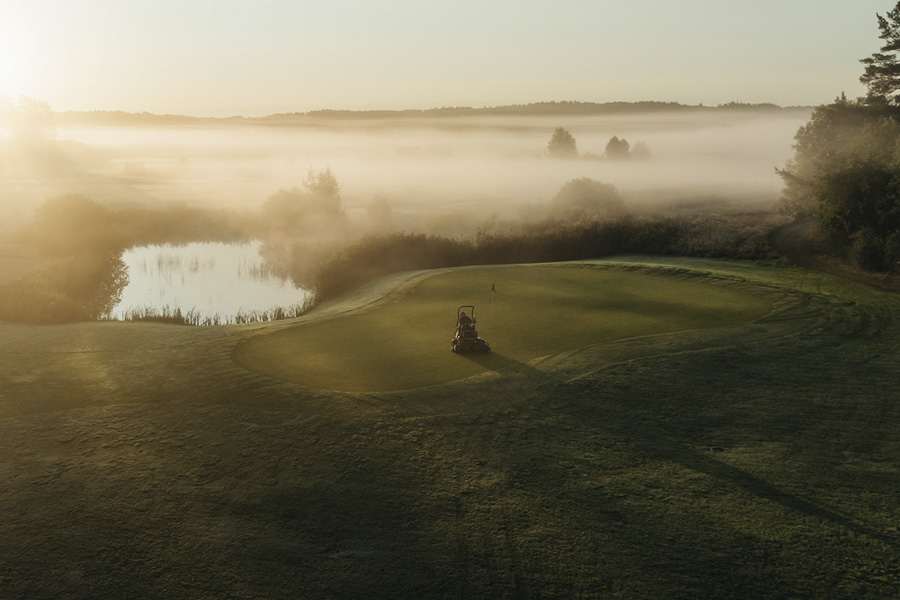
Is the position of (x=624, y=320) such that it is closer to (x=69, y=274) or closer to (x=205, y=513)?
(x=205, y=513)

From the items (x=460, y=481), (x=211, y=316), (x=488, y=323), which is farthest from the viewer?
(x=211, y=316)

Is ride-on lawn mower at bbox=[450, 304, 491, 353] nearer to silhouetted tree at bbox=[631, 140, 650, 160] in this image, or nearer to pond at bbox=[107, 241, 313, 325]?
pond at bbox=[107, 241, 313, 325]

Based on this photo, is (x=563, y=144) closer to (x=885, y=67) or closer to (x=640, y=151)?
(x=640, y=151)

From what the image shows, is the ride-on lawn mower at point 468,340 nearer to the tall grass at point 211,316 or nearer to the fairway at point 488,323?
the fairway at point 488,323

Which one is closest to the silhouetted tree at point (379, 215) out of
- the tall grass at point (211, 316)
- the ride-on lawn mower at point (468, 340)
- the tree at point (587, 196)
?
the tree at point (587, 196)

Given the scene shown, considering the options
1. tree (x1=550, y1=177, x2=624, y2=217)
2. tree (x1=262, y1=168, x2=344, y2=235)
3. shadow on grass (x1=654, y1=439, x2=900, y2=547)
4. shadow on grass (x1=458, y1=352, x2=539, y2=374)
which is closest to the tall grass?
shadow on grass (x1=458, y1=352, x2=539, y2=374)

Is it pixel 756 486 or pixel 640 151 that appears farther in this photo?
pixel 640 151

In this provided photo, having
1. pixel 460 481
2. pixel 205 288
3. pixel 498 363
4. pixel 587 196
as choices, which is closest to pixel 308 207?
pixel 587 196
